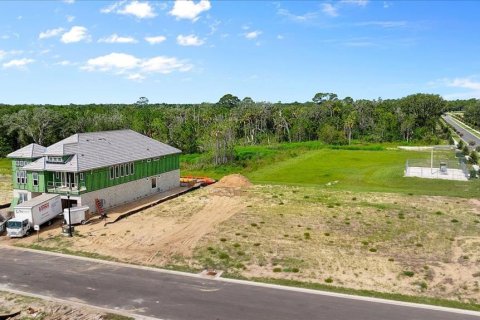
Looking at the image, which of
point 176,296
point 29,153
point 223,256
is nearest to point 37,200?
point 29,153

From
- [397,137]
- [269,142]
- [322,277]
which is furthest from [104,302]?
[397,137]

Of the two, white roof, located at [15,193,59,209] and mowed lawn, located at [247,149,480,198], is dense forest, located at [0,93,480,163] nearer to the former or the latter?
mowed lawn, located at [247,149,480,198]

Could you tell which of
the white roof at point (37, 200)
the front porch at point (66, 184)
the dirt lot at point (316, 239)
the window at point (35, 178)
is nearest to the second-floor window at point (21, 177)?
the window at point (35, 178)

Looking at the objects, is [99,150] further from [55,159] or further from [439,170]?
[439,170]

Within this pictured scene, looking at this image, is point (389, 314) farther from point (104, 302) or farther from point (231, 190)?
point (231, 190)

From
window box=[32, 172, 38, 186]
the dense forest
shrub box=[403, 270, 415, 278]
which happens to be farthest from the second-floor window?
the dense forest

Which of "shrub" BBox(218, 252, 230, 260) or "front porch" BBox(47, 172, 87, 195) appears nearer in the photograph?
"shrub" BBox(218, 252, 230, 260)

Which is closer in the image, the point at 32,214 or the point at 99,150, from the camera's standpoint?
the point at 32,214

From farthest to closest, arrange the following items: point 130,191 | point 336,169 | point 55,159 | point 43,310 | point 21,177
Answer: point 336,169
point 130,191
point 21,177
point 55,159
point 43,310
